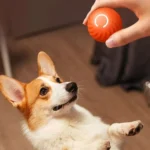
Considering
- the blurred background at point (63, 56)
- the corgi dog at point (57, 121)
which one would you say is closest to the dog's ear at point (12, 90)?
the corgi dog at point (57, 121)

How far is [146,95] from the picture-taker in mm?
2021

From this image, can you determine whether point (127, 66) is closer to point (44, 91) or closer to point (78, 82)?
point (78, 82)

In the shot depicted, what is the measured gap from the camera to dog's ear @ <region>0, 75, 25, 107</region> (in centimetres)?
124

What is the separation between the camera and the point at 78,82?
2199 millimetres

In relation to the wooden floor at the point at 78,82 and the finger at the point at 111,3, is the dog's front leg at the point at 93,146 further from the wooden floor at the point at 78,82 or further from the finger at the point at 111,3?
the wooden floor at the point at 78,82

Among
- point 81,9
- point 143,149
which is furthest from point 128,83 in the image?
point 81,9

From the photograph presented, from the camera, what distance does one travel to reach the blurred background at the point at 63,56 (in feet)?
6.39

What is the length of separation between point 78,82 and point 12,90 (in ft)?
3.23

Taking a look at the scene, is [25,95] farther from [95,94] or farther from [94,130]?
[95,94]

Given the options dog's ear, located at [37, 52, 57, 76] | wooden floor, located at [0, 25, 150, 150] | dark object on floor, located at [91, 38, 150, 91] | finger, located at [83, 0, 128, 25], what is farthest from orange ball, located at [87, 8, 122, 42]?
dark object on floor, located at [91, 38, 150, 91]

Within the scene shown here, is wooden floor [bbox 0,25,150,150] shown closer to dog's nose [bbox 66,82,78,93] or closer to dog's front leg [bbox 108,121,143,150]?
dog's front leg [bbox 108,121,143,150]

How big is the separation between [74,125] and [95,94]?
913 mm

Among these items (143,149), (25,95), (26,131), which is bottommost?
(143,149)

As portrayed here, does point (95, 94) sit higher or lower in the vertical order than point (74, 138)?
lower
